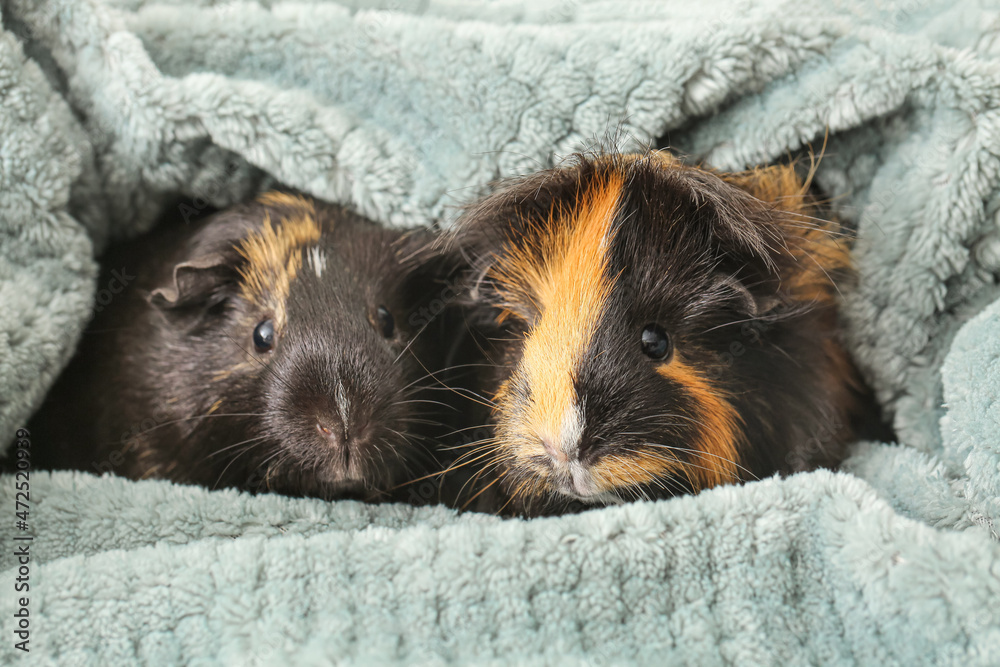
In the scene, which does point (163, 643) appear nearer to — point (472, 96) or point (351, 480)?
point (351, 480)

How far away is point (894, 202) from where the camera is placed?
5.14ft

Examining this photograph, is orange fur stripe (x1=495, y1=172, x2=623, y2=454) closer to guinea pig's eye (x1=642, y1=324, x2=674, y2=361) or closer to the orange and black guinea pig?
the orange and black guinea pig

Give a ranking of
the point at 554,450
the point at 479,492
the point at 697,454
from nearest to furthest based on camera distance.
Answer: the point at 554,450, the point at 697,454, the point at 479,492

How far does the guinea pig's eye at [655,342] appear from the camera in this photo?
53.3 inches

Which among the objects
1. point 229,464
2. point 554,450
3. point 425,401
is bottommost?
point 229,464

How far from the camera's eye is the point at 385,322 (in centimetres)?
166

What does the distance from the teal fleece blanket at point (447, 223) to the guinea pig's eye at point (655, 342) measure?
0.31m

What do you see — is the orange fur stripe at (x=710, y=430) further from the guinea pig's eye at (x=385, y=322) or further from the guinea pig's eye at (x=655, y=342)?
the guinea pig's eye at (x=385, y=322)

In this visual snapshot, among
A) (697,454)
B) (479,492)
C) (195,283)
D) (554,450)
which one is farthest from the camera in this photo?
(195,283)

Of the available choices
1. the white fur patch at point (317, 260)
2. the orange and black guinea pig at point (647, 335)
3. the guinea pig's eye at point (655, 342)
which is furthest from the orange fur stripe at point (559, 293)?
the white fur patch at point (317, 260)

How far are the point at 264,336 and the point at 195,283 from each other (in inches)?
8.2

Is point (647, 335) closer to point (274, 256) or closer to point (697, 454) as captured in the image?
point (697, 454)

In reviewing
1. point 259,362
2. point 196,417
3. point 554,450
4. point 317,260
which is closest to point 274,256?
point 317,260

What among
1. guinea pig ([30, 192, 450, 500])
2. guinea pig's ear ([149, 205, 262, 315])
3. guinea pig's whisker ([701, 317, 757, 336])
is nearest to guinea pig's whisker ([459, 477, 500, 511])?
guinea pig ([30, 192, 450, 500])
